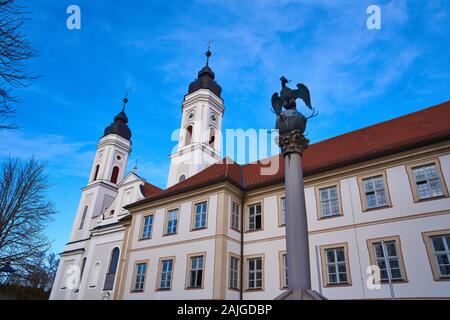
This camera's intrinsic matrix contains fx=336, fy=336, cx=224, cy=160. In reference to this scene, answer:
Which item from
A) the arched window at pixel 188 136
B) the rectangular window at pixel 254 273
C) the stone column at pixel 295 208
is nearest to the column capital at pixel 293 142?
the stone column at pixel 295 208

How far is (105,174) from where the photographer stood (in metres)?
41.5

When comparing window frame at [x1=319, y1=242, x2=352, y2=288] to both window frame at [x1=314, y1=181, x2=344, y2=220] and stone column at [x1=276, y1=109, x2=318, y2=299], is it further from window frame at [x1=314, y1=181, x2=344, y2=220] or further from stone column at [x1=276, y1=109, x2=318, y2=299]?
stone column at [x1=276, y1=109, x2=318, y2=299]

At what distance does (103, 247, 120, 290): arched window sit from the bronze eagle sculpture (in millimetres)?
22508

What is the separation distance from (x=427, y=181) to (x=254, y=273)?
9520mm

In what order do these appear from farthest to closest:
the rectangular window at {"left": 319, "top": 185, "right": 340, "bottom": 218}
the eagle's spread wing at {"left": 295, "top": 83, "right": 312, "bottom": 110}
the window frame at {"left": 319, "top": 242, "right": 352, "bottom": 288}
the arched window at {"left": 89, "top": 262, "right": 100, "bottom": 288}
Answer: the arched window at {"left": 89, "top": 262, "right": 100, "bottom": 288} → the rectangular window at {"left": 319, "top": 185, "right": 340, "bottom": 218} → the window frame at {"left": 319, "top": 242, "right": 352, "bottom": 288} → the eagle's spread wing at {"left": 295, "top": 83, "right": 312, "bottom": 110}

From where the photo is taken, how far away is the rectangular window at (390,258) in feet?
45.2

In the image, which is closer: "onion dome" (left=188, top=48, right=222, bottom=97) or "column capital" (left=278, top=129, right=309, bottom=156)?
"column capital" (left=278, top=129, right=309, bottom=156)

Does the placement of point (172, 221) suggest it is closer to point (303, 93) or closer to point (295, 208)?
point (303, 93)

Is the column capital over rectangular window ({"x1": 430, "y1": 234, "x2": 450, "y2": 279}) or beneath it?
over

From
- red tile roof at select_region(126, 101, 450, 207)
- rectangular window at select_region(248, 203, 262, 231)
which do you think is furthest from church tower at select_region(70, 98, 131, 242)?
rectangular window at select_region(248, 203, 262, 231)

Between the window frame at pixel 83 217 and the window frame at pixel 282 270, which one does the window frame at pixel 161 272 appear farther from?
the window frame at pixel 83 217

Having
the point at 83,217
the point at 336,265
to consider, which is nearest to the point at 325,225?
the point at 336,265

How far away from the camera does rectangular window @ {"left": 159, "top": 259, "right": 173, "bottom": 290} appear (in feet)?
62.0
